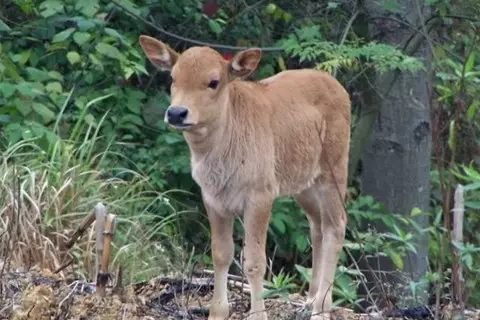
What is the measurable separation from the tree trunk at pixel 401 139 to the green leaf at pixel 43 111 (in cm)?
261

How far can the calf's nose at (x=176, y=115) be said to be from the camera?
6750 millimetres

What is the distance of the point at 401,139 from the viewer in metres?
11.0

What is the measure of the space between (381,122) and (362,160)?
0.56 metres

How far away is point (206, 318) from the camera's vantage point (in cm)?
730

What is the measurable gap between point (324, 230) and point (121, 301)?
131 centimetres

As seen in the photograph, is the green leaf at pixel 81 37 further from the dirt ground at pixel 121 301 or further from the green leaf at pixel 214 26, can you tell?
the dirt ground at pixel 121 301

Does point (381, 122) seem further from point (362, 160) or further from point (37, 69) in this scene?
point (37, 69)

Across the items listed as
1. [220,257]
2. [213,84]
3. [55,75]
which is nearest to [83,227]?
[220,257]

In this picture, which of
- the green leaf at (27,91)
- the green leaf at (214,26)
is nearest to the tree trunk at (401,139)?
the green leaf at (214,26)

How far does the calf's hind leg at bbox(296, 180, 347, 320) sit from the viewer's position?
7.56 metres

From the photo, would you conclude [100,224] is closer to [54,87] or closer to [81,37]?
[81,37]

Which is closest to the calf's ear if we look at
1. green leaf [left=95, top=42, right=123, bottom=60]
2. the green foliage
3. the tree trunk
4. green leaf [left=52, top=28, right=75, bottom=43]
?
the green foliage

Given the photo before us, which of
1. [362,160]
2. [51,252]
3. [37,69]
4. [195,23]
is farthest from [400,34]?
[51,252]

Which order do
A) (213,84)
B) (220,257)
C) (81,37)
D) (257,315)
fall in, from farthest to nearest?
1. (81,37)
2. (220,257)
3. (213,84)
4. (257,315)
